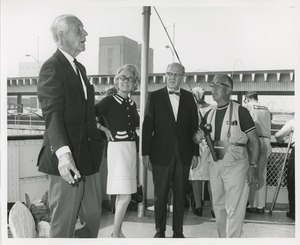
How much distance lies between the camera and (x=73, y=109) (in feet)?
5.29

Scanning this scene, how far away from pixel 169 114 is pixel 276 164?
0.77 meters

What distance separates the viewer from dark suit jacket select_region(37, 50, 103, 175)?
1.54m

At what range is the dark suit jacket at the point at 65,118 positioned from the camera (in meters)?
1.54

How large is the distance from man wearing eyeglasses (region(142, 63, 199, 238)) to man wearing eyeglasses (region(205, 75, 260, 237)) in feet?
0.48

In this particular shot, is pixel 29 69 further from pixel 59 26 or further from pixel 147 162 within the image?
pixel 147 162

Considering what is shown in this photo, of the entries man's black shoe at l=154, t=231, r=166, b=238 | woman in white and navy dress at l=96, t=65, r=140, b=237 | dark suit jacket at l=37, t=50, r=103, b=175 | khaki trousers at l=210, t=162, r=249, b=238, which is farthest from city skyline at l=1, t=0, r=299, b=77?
man's black shoe at l=154, t=231, r=166, b=238

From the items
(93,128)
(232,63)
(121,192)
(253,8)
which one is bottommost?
(121,192)

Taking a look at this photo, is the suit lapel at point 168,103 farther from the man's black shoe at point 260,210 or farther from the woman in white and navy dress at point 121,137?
the man's black shoe at point 260,210

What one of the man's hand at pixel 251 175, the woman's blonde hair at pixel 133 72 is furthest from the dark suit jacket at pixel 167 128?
the man's hand at pixel 251 175

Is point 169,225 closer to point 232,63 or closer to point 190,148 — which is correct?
point 190,148

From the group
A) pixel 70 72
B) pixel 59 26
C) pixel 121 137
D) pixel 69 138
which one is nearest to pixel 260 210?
pixel 121 137

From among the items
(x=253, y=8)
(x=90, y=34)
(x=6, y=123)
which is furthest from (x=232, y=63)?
(x=6, y=123)

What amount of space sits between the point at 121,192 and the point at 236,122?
0.80m

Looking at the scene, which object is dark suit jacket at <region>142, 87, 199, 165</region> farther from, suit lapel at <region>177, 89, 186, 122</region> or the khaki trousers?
the khaki trousers
